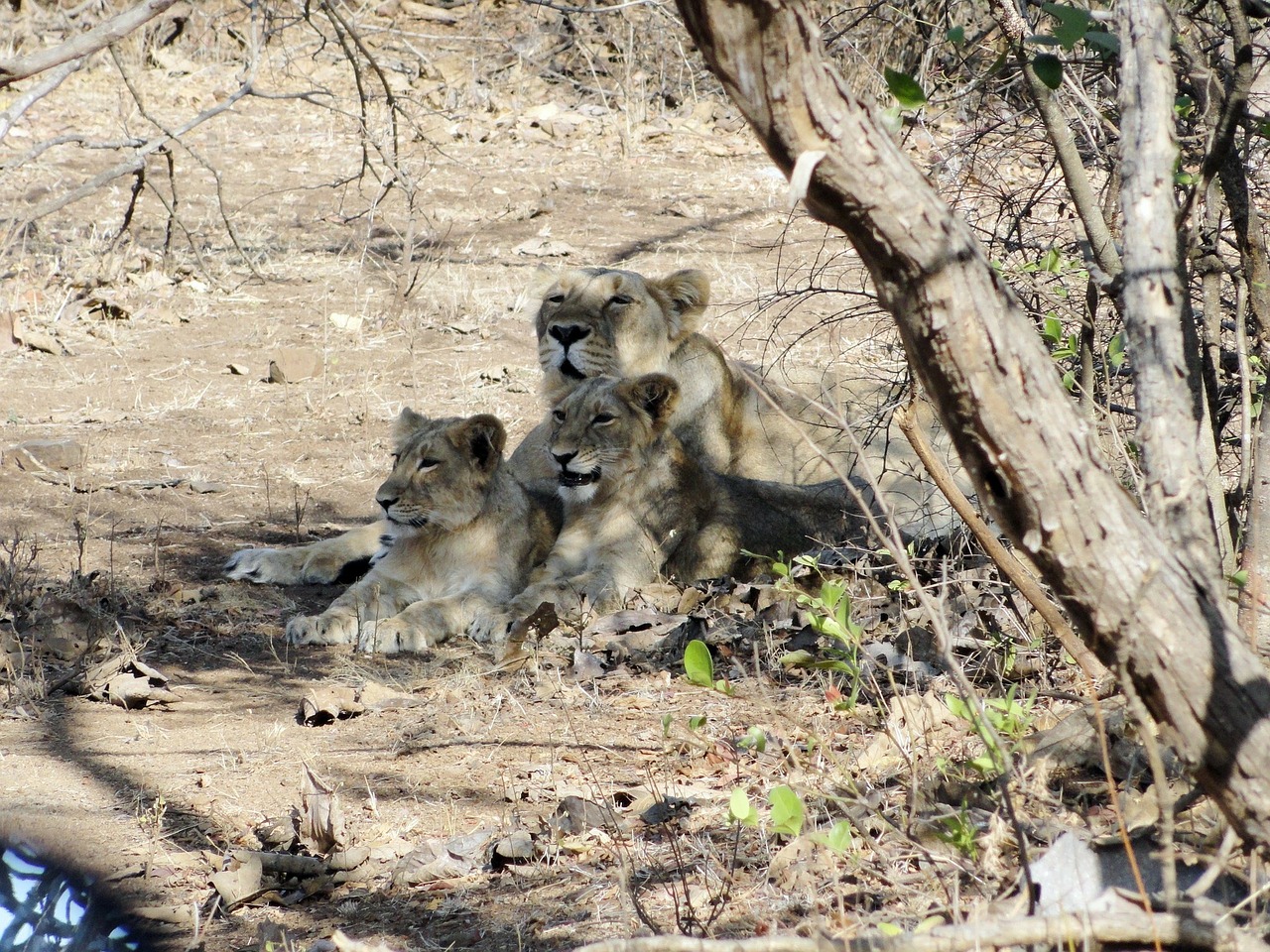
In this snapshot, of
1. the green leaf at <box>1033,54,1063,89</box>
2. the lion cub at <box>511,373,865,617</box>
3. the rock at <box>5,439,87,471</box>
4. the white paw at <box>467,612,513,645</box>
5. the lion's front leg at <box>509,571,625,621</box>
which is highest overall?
the green leaf at <box>1033,54,1063,89</box>

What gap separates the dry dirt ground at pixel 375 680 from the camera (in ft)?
10.7

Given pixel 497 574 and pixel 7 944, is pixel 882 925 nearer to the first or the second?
pixel 7 944

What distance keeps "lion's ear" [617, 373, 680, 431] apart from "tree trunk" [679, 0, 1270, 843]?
383cm

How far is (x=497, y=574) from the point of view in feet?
20.0

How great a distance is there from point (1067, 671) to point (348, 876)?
6.78ft

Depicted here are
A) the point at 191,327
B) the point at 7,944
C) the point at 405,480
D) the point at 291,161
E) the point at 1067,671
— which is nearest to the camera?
the point at 7,944

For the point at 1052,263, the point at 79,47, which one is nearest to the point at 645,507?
the point at 1052,263

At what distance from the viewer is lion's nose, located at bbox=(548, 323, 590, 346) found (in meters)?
6.90

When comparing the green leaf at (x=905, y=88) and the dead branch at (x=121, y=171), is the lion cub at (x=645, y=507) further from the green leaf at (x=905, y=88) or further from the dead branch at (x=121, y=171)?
the dead branch at (x=121, y=171)

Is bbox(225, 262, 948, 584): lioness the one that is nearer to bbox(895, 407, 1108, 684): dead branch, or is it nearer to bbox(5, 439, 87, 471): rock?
bbox(5, 439, 87, 471): rock

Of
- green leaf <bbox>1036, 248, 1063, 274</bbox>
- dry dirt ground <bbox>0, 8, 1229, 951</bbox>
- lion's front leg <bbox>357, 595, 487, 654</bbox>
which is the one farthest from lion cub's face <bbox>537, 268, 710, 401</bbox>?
green leaf <bbox>1036, 248, 1063, 274</bbox>

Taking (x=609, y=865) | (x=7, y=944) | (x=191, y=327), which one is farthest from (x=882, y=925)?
(x=191, y=327)

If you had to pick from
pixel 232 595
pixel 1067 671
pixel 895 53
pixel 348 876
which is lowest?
pixel 232 595

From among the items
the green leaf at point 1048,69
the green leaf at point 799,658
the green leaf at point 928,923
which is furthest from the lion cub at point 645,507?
the green leaf at point 928,923
